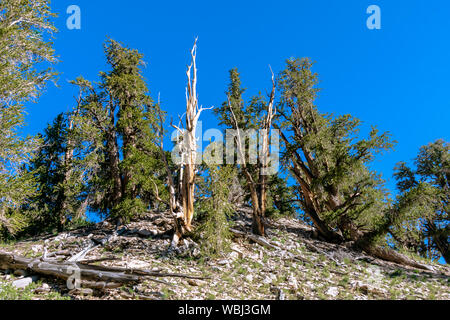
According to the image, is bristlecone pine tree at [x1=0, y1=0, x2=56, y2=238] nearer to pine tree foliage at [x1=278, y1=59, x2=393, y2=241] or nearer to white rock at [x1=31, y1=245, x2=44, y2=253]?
white rock at [x1=31, y1=245, x2=44, y2=253]

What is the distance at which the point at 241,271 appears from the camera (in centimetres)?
710

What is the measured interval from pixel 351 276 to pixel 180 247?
525cm

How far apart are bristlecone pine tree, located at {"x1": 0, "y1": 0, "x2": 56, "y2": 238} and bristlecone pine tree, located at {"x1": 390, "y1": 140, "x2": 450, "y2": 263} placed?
13.1 metres

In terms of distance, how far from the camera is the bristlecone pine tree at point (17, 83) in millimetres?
8250

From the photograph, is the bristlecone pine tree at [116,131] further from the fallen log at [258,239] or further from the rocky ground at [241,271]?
the fallen log at [258,239]

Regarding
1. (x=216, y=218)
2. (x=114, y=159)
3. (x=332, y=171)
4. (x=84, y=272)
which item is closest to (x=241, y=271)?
(x=216, y=218)

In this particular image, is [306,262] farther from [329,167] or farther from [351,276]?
[329,167]

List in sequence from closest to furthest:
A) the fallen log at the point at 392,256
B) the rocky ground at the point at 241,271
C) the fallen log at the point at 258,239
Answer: the rocky ground at the point at 241,271 < the fallen log at the point at 258,239 < the fallen log at the point at 392,256

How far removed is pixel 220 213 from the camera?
7918mm

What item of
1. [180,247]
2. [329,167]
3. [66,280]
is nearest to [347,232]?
[329,167]

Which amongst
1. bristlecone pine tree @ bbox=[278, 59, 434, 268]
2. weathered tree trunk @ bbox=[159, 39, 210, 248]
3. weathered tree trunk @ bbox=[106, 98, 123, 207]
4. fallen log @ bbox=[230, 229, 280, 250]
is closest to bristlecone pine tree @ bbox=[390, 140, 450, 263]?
bristlecone pine tree @ bbox=[278, 59, 434, 268]

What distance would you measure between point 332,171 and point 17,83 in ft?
40.3

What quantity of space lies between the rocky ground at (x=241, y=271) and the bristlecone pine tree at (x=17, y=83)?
1917 mm

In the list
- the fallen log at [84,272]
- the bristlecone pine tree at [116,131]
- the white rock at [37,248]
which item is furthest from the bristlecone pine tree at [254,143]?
the white rock at [37,248]
